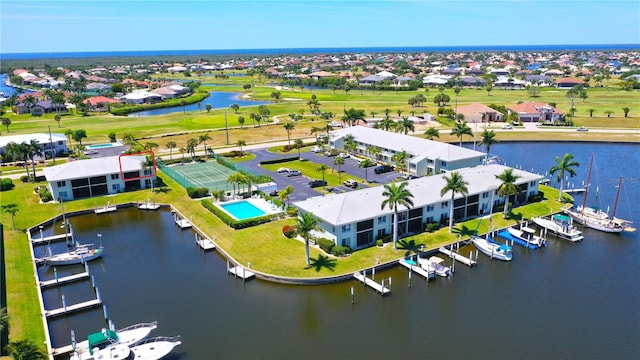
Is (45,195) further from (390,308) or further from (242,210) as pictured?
(390,308)

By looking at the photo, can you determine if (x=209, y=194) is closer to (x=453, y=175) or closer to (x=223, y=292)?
(x=223, y=292)

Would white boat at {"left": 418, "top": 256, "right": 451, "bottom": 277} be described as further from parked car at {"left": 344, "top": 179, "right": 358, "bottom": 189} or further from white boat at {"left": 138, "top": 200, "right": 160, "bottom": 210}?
white boat at {"left": 138, "top": 200, "right": 160, "bottom": 210}

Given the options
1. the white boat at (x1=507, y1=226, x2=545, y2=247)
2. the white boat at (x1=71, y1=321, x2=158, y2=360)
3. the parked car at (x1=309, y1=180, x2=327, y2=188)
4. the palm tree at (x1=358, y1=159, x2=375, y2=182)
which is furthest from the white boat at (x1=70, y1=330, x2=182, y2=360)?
the palm tree at (x1=358, y1=159, x2=375, y2=182)

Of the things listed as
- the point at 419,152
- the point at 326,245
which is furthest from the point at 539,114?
the point at 326,245

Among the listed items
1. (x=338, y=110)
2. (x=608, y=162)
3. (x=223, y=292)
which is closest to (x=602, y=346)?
(x=223, y=292)

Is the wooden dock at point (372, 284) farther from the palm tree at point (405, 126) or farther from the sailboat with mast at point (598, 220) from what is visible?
the palm tree at point (405, 126)

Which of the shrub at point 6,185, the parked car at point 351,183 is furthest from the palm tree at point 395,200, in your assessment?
the shrub at point 6,185
